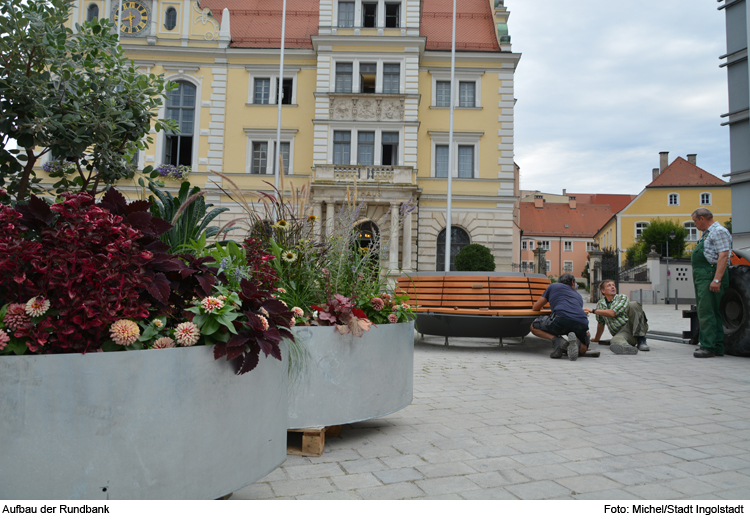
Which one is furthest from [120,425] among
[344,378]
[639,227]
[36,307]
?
[639,227]

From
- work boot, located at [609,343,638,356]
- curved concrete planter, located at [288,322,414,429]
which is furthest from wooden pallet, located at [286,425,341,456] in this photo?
work boot, located at [609,343,638,356]

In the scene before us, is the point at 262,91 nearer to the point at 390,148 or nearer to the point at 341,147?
the point at 341,147

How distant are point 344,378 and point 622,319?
689cm

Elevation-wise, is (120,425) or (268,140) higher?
(268,140)

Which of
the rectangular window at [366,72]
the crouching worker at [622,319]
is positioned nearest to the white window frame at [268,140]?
the rectangular window at [366,72]

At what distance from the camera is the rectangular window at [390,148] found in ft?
87.0

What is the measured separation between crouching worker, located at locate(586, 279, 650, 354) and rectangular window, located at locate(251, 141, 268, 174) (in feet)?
70.4

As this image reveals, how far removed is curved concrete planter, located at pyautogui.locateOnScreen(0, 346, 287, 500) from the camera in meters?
1.78

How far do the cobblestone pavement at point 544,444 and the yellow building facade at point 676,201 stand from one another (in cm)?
5627

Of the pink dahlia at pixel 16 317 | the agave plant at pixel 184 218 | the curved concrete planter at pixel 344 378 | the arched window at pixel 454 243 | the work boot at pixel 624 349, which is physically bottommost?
the work boot at pixel 624 349

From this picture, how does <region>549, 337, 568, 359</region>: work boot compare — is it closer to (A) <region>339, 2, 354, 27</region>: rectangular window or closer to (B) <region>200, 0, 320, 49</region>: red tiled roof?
(A) <region>339, 2, 354, 27</region>: rectangular window

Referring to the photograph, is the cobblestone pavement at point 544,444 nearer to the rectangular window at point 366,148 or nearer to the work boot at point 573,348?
the work boot at point 573,348

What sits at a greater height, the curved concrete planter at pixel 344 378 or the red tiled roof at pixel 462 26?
the red tiled roof at pixel 462 26

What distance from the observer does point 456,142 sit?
27.4 metres
